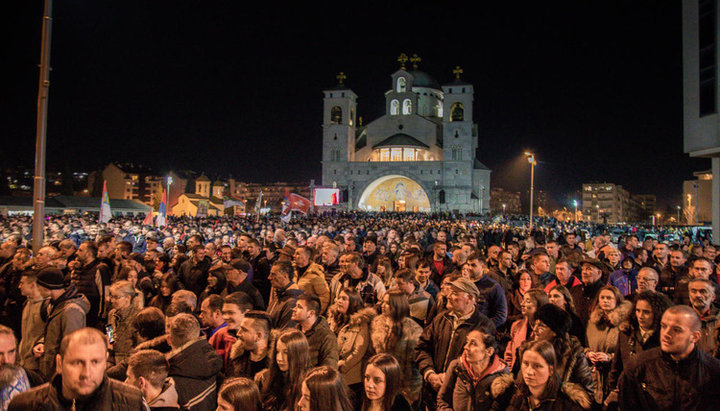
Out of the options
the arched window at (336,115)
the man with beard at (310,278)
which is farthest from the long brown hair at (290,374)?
the arched window at (336,115)

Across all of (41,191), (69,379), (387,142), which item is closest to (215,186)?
(387,142)

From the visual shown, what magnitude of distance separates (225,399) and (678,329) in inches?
111

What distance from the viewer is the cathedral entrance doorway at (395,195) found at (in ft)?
210

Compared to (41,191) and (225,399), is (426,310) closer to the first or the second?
(225,399)

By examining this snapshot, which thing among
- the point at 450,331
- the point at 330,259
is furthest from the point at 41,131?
the point at 450,331

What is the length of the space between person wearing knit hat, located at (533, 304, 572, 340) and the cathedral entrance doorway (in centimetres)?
5849

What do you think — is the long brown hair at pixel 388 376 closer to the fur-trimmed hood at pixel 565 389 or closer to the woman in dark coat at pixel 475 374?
the woman in dark coat at pixel 475 374

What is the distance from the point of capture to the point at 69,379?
233cm

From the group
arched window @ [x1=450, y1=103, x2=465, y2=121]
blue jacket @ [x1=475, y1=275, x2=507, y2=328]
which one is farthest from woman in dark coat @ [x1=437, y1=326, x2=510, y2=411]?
arched window @ [x1=450, y1=103, x2=465, y2=121]

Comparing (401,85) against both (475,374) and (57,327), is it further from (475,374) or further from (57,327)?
(475,374)

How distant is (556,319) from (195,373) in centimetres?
272

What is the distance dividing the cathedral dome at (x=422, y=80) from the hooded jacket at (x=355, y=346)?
70.4 m

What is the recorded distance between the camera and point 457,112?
6231 cm

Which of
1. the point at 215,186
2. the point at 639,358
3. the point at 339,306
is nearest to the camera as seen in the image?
the point at 639,358
